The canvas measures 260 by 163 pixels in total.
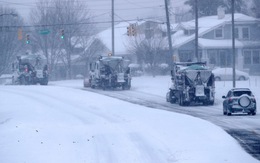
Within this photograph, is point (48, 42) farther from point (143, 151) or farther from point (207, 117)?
point (143, 151)

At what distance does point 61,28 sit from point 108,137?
54.6 metres

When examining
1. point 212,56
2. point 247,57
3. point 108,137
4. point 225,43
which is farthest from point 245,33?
point 108,137

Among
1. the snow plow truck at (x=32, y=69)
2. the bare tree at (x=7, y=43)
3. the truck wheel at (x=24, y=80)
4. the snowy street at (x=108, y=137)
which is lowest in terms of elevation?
the snowy street at (x=108, y=137)

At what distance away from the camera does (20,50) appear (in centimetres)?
7694

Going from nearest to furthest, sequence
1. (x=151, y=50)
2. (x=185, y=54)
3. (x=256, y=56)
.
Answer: (x=151, y=50) < (x=256, y=56) < (x=185, y=54)

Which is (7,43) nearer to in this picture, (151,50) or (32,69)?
(32,69)

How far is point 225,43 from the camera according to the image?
6919 cm

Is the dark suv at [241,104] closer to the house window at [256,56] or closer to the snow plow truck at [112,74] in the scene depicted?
the snow plow truck at [112,74]

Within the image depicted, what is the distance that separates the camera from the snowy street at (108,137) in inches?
587

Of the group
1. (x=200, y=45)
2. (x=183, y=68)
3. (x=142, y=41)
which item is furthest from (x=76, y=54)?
(x=183, y=68)

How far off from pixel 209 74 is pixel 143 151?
1904cm

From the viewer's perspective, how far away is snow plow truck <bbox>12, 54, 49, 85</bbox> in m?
53.1

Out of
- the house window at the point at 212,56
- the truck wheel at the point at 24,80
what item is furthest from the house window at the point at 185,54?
the truck wheel at the point at 24,80

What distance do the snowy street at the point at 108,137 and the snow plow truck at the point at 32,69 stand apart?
963 inches
